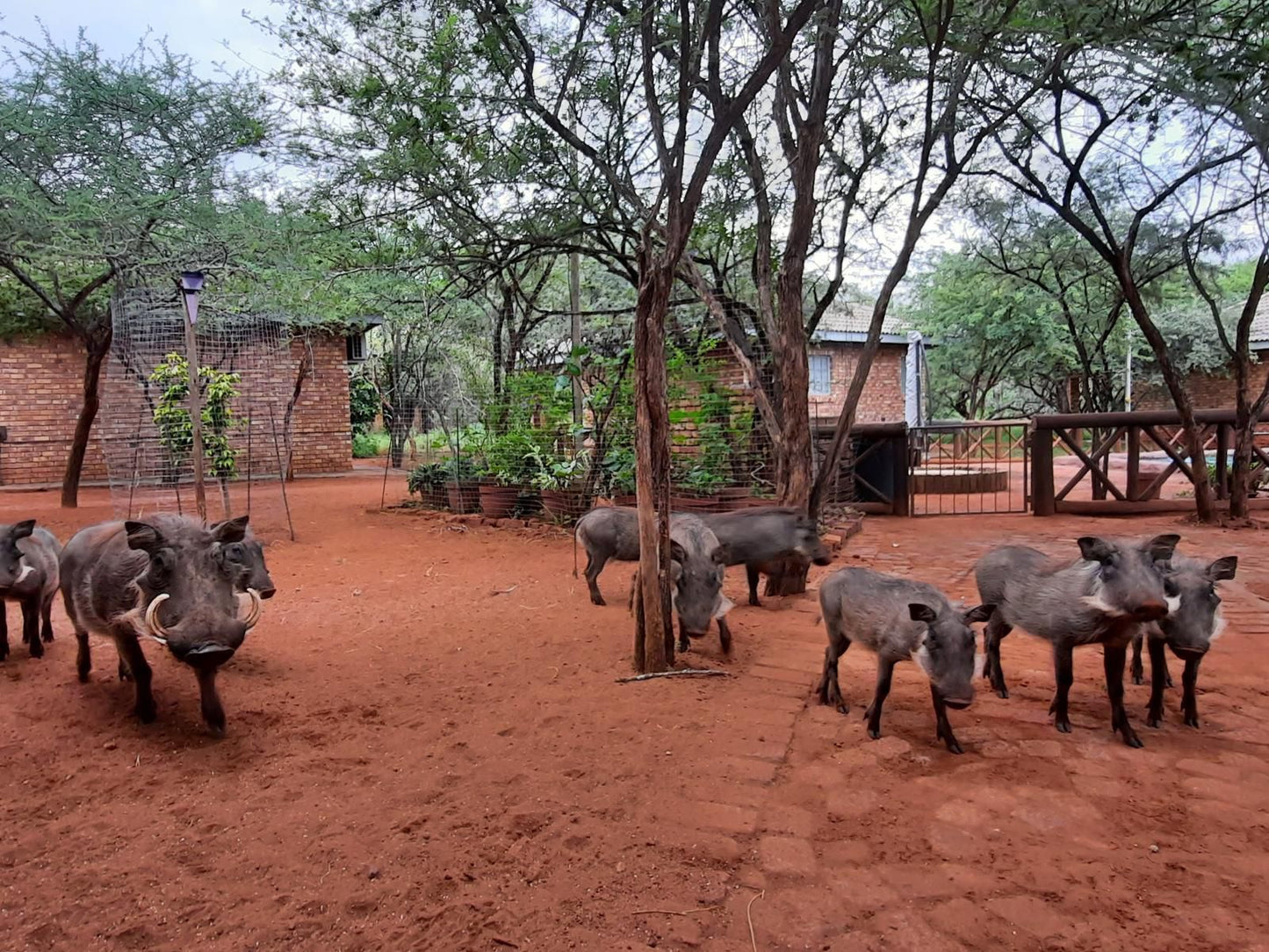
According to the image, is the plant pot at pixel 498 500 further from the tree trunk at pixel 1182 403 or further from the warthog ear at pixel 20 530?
the tree trunk at pixel 1182 403

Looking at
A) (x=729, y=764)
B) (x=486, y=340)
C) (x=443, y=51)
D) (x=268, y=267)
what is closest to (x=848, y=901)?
(x=729, y=764)

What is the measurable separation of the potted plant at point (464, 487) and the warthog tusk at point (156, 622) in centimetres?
842

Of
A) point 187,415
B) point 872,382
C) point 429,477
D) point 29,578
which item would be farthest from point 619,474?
point 872,382

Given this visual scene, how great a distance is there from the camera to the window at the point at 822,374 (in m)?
24.6

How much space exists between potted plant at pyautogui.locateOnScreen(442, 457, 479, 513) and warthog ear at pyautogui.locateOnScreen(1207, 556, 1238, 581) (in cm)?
975

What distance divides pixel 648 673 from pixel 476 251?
23.9 ft

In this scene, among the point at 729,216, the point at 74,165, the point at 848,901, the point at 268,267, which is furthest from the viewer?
the point at 268,267

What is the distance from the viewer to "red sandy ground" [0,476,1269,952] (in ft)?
7.75

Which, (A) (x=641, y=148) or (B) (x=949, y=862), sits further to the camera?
(A) (x=641, y=148)

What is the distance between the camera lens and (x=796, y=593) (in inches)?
265

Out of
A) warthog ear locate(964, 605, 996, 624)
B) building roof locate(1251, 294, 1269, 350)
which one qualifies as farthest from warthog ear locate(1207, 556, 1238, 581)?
building roof locate(1251, 294, 1269, 350)

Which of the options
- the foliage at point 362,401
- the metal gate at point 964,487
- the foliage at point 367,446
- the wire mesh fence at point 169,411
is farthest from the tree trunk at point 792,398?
the foliage at point 367,446

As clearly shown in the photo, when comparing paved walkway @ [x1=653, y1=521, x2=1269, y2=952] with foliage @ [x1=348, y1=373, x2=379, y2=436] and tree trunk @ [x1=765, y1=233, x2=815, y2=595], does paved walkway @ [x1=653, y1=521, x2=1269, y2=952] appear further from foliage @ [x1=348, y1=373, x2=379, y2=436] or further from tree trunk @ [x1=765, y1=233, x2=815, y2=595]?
foliage @ [x1=348, y1=373, x2=379, y2=436]

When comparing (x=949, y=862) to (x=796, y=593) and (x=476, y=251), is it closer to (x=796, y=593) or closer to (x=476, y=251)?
(x=796, y=593)
